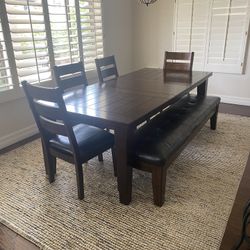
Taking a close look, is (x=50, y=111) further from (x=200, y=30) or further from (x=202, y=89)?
(x=200, y=30)

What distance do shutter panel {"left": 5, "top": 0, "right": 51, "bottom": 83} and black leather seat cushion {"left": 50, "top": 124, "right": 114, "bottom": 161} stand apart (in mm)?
1311

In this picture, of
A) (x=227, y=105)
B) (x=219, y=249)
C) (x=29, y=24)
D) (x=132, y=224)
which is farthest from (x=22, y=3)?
(x=227, y=105)

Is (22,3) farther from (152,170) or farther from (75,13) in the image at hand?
(152,170)

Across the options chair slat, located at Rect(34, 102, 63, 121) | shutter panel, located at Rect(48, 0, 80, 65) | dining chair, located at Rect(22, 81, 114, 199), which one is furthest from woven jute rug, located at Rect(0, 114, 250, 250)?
shutter panel, located at Rect(48, 0, 80, 65)

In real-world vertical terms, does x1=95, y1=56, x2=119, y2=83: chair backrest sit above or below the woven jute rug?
above

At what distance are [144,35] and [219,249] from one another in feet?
12.9

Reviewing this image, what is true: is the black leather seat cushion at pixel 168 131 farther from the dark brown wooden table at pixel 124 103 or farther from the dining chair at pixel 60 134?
the dining chair at pixel 60 134

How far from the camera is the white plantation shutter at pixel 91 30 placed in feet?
11.8

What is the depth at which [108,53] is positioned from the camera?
4203 mm

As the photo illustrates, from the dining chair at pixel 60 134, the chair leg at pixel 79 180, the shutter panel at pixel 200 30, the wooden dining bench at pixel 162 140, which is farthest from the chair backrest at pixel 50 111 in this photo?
the shutter panel at pixel 200 30

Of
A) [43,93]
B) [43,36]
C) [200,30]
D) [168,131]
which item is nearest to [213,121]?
[168,131]

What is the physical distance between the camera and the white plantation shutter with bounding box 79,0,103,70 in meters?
3.58

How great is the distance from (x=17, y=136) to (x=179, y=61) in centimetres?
228

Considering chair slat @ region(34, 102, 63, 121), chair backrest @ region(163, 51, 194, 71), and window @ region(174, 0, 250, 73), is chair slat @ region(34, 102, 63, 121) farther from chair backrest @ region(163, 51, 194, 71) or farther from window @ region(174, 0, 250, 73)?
window @ region(174, 0, 250, 73)
